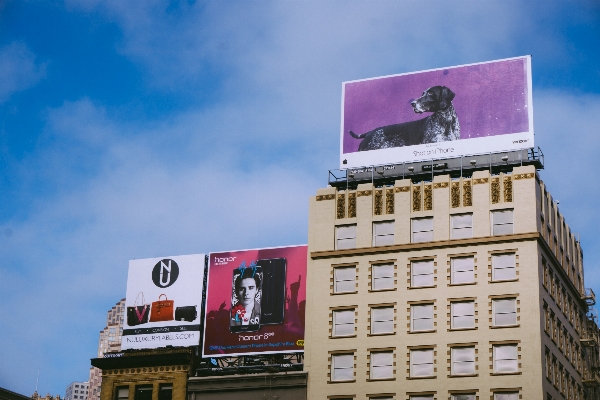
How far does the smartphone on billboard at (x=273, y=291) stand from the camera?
9425 cm

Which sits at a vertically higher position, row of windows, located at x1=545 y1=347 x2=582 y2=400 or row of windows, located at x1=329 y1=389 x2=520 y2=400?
row of windows, located at x1=545 y1=347 x2=582 y2=400

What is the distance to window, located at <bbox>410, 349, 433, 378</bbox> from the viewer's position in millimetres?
85250

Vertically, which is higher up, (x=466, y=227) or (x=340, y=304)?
(x=466, y=227)

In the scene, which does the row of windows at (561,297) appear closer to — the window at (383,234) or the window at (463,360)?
the window at (463,360)

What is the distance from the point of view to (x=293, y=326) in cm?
9281

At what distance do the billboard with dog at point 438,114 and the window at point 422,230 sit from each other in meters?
6.07

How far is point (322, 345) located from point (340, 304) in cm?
376

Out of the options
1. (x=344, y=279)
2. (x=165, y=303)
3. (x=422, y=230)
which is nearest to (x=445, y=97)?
(x=422, y=230)

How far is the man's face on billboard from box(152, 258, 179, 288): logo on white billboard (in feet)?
20.8

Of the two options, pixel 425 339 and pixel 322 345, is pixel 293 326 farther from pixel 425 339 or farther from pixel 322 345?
pixel 425 339

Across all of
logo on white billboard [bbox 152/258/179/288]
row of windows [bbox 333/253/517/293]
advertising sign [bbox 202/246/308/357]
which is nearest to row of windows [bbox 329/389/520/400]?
row of windows [bbox 333/253/517/293]

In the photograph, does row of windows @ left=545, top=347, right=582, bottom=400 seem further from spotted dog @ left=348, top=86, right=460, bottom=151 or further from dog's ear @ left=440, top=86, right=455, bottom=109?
dog's ear @ left=440, top=86, right=455, bottom=109

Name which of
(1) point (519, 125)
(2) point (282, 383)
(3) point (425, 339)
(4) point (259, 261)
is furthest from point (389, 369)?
(1) point (519, 125)

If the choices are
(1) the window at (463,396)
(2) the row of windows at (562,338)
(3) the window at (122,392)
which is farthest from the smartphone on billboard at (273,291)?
(2) the row of windows at (562,338)
